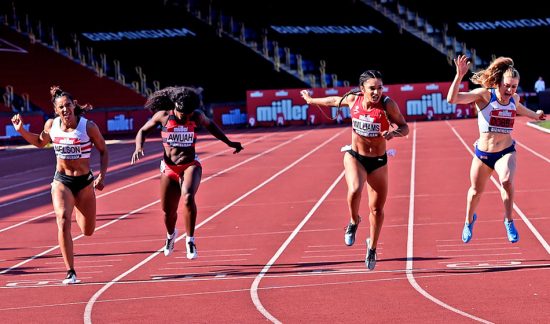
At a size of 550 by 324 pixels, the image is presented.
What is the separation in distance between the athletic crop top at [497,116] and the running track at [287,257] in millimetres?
1418

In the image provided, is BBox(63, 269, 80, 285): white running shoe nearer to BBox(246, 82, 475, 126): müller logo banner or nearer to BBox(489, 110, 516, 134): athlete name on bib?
BBox(489, 110, 516, 134): athlete name on bib

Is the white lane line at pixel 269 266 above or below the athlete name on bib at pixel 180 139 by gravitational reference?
below

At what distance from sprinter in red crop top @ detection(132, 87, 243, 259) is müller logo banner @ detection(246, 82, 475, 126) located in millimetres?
31470

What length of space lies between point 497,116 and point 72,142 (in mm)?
4354

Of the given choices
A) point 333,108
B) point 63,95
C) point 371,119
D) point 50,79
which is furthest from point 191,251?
point 50,79

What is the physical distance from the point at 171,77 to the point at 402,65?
419 inches

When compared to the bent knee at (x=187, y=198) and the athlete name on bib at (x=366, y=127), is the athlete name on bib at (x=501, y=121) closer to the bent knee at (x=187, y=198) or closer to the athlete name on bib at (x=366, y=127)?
the athlete name on bib at (x=366, y=127)

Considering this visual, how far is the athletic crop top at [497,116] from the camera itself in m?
11.4

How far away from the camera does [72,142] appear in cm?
1124

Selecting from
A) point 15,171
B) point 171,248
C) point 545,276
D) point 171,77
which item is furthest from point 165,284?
point 171,77

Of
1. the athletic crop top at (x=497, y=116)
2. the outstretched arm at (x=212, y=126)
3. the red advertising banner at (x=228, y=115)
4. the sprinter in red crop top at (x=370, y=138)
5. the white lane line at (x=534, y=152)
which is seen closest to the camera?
the sprinter in red crop top at (x=370, y=138)

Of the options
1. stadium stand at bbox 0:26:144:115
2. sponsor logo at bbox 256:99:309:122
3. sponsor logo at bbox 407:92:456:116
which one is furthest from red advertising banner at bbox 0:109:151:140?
sponsor logo at bbox 407:92:456:116

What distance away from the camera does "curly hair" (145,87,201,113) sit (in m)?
12.0

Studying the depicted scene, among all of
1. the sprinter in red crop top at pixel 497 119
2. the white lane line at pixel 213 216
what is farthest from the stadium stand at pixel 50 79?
the sprinter in red crop top at pixel 497 119
